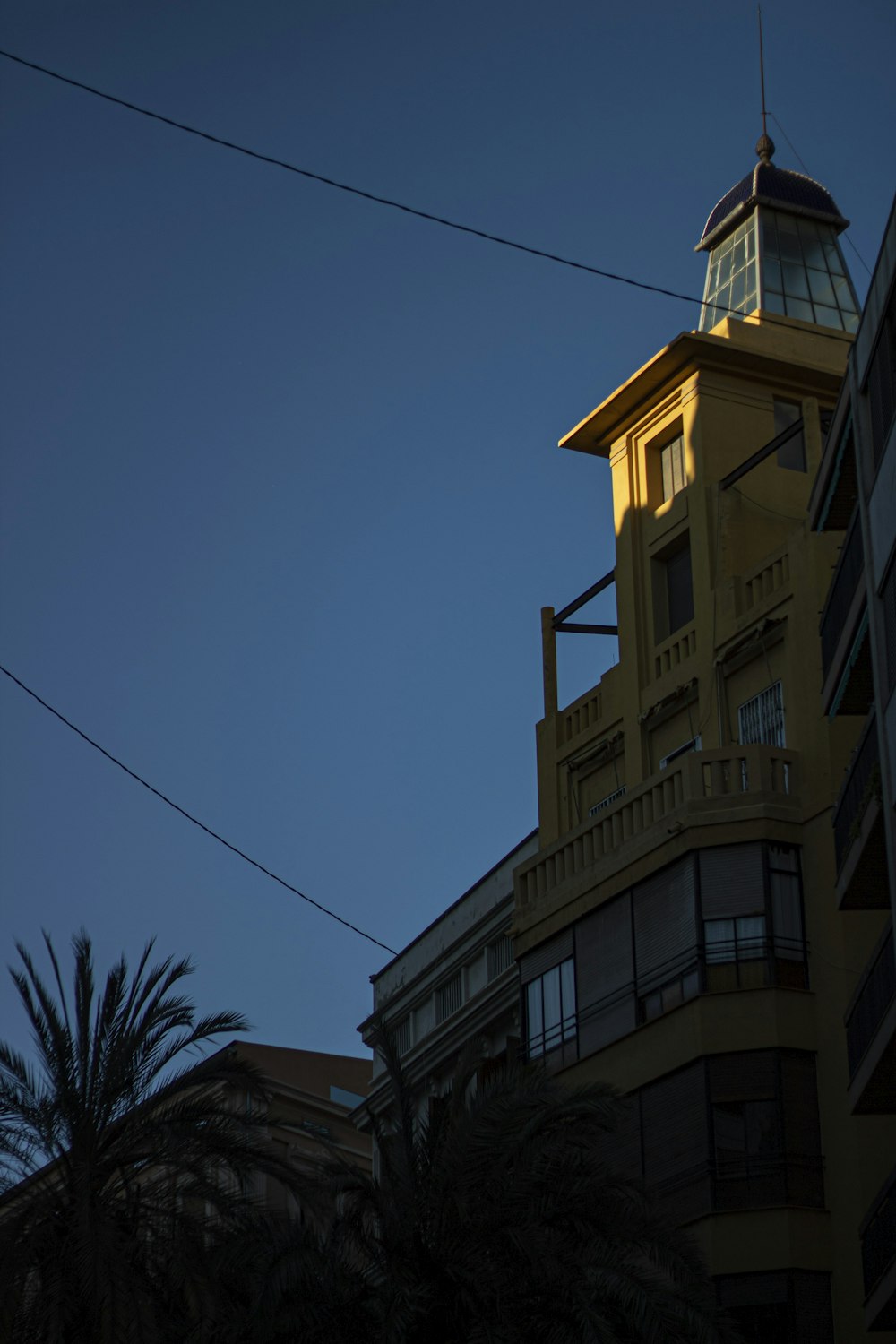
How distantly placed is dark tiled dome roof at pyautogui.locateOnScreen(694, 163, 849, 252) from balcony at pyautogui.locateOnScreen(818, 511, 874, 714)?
14.8 meters

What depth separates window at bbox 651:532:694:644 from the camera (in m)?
35.9

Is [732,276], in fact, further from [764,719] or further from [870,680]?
[870,680]

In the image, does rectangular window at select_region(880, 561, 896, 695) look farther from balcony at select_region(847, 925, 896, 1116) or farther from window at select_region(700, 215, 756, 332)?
window at select_region(700, 215, 756, 332)

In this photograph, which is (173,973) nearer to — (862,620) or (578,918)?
(578,918)

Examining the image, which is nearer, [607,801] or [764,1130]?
[764,1130]

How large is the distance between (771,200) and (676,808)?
1478 centimetres

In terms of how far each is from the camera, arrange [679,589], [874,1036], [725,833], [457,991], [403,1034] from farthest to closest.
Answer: [403,1034], [457,991], [679,589], [725,833], [874,1036]

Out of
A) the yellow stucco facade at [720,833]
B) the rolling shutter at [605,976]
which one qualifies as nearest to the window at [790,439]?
the yellow stucco facade at [720,833]

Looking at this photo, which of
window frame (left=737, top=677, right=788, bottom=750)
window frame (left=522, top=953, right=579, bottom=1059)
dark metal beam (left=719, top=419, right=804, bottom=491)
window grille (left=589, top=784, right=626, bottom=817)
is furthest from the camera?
window grille (left=589, top=784, right=626, bottom=817)

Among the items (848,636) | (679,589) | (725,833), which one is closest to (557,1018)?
(725,833)

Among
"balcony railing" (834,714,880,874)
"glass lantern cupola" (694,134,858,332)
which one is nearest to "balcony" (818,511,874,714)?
"balcony railing" (834,714,880,874)

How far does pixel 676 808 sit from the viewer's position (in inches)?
1236

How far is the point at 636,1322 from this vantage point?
2373cm

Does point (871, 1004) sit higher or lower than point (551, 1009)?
lower
